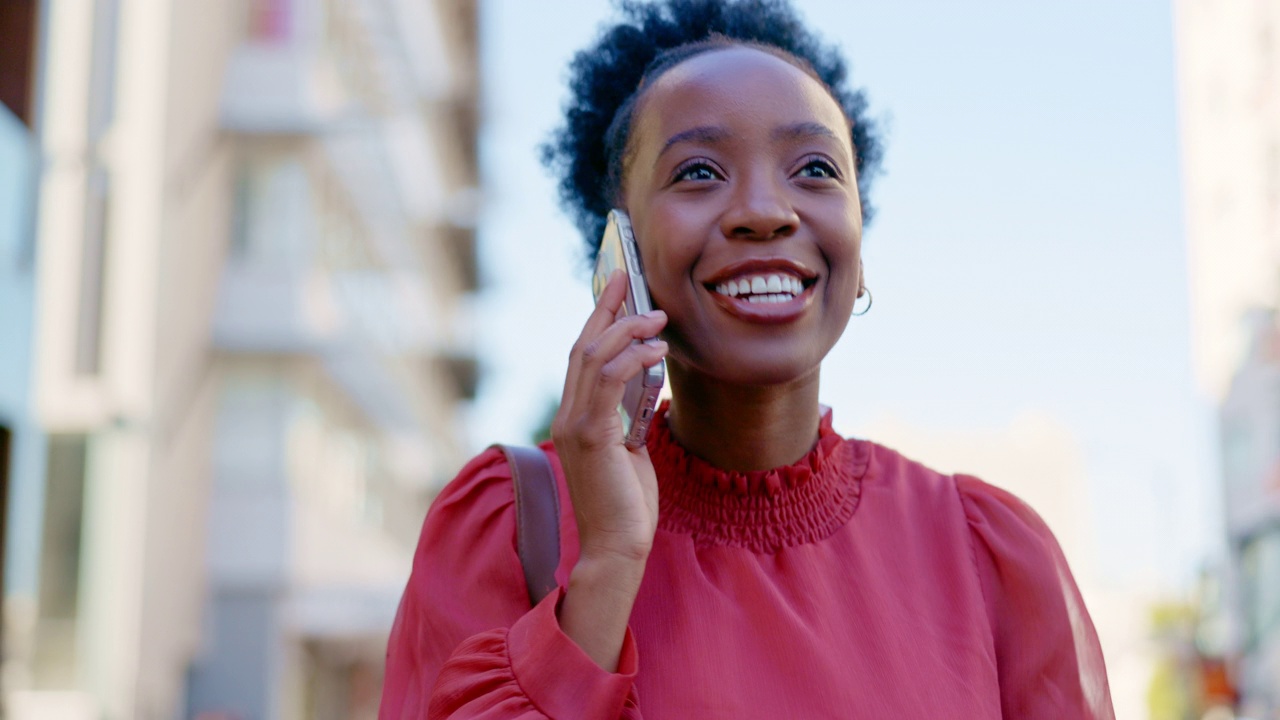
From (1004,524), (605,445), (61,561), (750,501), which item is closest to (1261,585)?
(61,561)

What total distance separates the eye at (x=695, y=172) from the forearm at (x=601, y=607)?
55 centimetres

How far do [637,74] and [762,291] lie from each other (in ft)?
2.03

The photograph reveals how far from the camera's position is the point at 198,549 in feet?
59.5

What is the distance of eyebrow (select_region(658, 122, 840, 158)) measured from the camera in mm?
1958

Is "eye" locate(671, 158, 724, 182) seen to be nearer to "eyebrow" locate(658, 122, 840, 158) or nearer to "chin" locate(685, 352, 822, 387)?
"eyebrow" locate(658, 122, 840, 158)

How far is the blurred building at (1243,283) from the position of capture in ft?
74.3

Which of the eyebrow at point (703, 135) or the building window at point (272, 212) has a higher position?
the building window at point (272, 212)

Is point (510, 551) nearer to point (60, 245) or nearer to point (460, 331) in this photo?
point (60, 245)

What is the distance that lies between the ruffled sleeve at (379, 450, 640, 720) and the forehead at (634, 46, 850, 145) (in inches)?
21.9

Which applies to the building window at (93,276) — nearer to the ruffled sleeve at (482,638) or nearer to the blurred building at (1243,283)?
the ruffled sleeve at (482,638)

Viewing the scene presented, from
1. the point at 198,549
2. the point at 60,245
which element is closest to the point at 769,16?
the point at 60,245

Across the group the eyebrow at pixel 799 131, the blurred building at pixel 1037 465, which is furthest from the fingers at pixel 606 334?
the blurred building at pixel 1037 465

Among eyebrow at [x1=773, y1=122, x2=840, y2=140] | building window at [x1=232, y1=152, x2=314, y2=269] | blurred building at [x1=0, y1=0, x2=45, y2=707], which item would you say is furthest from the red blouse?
building window at [x1=232, y1=152, x2=314, y2=269]

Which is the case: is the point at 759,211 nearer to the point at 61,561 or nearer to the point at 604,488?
the point at 604,488
